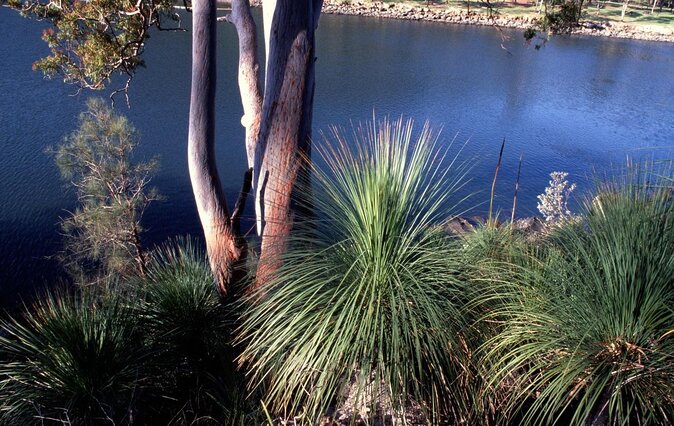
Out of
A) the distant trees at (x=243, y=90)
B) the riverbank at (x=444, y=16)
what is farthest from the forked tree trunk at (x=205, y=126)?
the riverbank at (x=444, y=16)

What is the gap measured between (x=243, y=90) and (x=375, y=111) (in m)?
12.5

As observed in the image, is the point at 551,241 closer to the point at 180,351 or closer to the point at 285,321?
the point at 285,321

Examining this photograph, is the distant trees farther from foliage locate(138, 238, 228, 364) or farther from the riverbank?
the riverbank

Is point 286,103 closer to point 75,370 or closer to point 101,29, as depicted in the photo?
point 75,370

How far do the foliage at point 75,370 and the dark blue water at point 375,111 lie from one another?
6.89 m

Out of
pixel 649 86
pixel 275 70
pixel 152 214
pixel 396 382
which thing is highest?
pixel 275 70

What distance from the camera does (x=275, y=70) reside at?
11.1 feet

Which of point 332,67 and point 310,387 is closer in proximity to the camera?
point 310,387

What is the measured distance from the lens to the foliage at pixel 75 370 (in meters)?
2.61

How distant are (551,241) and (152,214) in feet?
32.4

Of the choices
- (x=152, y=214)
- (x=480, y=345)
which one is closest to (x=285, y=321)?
(x=480, y=345)

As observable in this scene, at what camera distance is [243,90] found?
14.7 ft

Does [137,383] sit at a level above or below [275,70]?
below

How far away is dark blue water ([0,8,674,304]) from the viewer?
11367 mm
